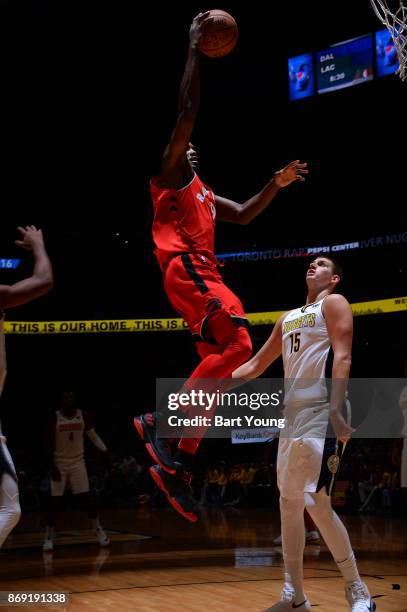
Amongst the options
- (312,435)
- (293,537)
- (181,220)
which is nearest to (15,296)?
(181,220)

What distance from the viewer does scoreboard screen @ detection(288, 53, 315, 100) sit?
1883 centimetres

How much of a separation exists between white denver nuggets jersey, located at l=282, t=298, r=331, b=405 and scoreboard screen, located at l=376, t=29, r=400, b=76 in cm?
1399

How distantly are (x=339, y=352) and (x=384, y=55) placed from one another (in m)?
14.7

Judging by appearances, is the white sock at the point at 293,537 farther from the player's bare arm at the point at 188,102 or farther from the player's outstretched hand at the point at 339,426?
the player's bare arm at the point at 188,102

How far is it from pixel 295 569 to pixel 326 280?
1917mm

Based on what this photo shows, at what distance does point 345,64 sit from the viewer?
18.3m

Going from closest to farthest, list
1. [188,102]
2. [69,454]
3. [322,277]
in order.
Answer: [188,102], [322,277], [69,454]

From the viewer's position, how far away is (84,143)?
65.8 feet

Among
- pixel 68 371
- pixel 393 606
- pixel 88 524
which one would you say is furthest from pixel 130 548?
pixel 68 371

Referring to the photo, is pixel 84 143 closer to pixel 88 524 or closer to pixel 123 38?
pixel 123 38

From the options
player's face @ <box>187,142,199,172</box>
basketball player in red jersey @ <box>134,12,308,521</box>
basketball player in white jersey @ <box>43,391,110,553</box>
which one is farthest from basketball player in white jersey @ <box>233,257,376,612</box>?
basketball player in white jersey @ <box>43,391,110,553</box>

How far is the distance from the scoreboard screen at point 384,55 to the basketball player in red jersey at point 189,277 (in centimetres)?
1425

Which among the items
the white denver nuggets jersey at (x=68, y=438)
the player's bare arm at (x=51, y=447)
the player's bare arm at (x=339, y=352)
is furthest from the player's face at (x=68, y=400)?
the player's bare arm at (x=339, y=352)

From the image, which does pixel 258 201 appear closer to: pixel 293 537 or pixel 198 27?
pixel 198 27
